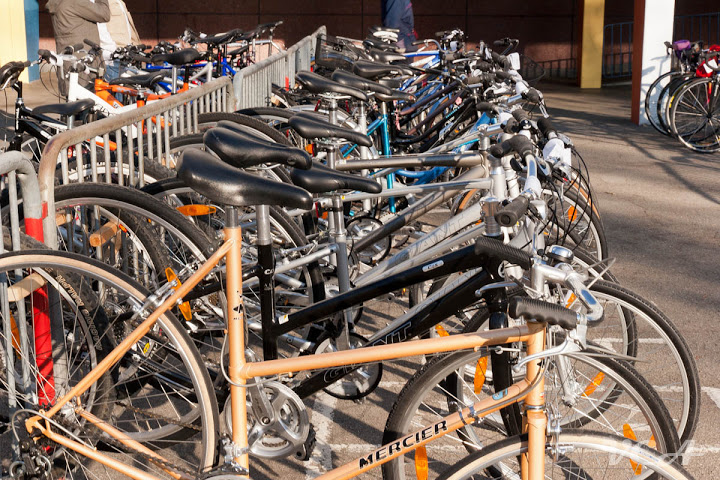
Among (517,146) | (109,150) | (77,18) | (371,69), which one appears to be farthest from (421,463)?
(77,18)

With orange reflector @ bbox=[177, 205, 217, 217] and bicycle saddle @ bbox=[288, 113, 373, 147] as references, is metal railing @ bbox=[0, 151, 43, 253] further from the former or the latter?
bicycle saddle @ bbox=[288, 113, 373, 147]

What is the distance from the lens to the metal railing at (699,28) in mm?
16969

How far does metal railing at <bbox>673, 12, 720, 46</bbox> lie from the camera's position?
1697cm

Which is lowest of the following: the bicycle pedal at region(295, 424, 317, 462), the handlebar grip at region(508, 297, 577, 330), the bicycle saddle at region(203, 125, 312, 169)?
the bicycle pedal at region(295, 424, 317, 462)

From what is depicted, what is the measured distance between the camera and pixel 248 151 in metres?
2.62

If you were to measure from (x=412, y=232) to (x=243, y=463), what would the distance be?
2.49 metres

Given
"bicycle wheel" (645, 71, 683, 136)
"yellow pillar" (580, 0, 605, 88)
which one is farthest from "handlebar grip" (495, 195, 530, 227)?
"yellow pillar" (580, 0, 605, 88)

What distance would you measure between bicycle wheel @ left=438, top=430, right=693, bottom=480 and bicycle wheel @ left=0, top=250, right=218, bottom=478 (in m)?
0.93

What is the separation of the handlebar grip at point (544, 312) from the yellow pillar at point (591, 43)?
46.5ft

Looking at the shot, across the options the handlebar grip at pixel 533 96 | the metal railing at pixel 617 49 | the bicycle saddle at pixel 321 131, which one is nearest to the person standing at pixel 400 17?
the metal railing at pixel 617 49

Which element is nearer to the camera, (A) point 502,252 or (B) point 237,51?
(A) point 502,252

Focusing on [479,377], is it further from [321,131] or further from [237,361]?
[321,131]

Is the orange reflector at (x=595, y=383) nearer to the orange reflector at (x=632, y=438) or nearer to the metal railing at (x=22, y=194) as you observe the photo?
the orange reflector at (x=632, y=438)

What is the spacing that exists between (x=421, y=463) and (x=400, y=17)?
9.89 m
